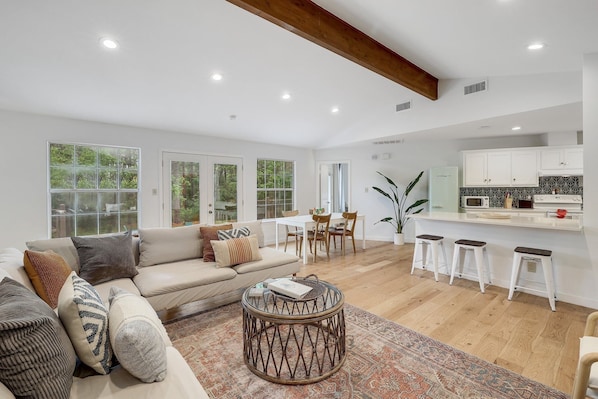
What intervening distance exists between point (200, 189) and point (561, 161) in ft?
22.4

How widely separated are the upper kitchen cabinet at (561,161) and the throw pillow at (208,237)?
5870mm

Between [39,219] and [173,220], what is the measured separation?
6.20 feet

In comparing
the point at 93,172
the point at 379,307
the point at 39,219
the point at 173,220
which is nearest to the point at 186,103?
the point at 93,172

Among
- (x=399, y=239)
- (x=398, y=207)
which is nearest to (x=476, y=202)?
(x=398, y=207)

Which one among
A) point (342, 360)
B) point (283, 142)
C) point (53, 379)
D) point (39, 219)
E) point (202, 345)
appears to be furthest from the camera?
point (283, 142)

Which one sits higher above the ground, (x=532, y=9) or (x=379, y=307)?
(x=532, y=9)

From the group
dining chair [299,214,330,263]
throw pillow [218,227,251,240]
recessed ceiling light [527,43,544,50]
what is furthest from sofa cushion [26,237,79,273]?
recessed ceiling light [527,43,544,50]

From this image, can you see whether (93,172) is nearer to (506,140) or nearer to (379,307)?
(379,307)

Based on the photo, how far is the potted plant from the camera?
257 inches

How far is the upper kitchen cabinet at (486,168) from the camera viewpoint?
566cm

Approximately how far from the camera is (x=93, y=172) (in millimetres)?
4594

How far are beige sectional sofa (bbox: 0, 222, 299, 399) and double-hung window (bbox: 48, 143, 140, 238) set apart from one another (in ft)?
6.20

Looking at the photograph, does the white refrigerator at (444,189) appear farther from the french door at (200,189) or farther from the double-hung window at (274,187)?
the french door at (200,189)

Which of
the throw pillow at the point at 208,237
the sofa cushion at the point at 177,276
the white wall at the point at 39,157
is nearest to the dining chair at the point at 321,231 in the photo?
the throw pillow at the point at 208,237
